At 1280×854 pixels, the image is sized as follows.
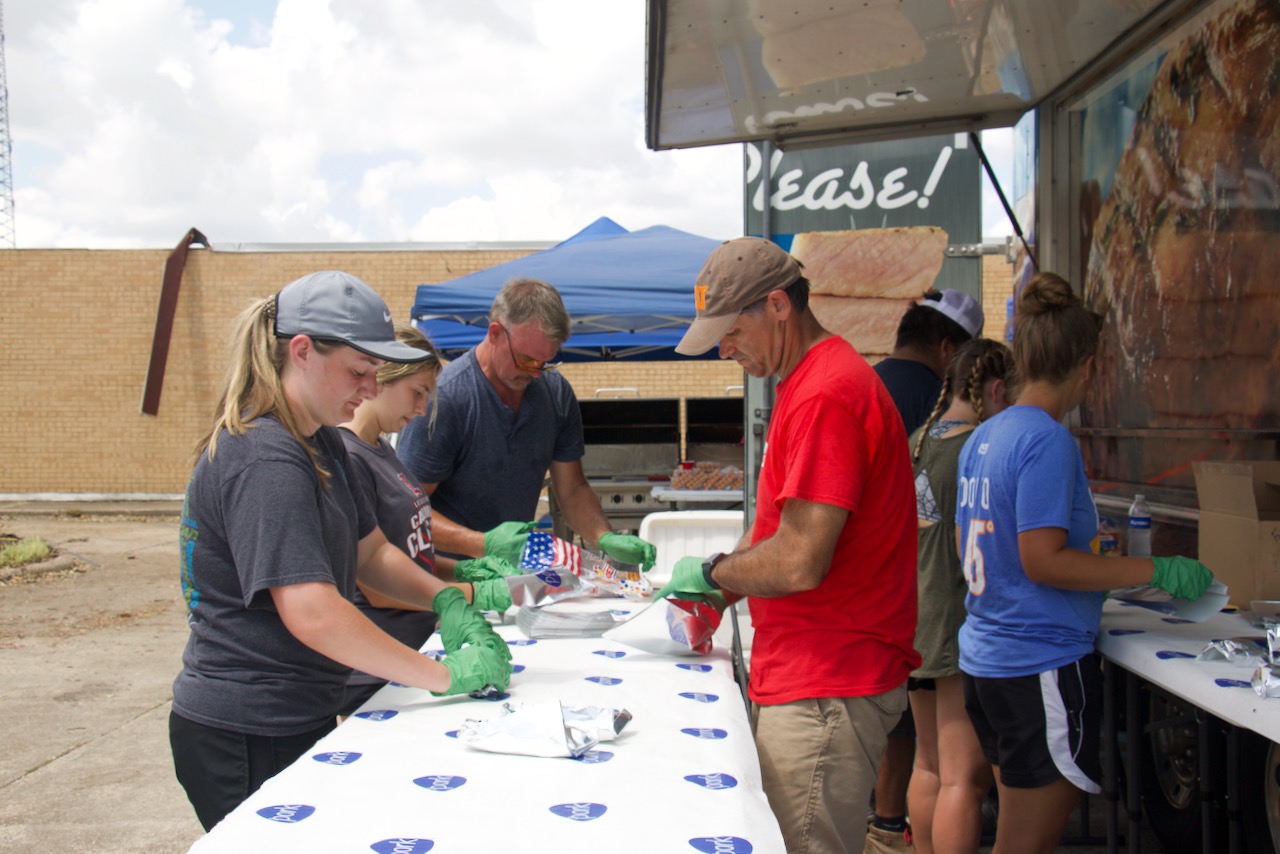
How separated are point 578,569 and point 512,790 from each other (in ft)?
4.86

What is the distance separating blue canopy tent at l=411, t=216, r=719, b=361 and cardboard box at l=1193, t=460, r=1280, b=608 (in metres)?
4.50

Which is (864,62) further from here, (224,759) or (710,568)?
(224,759)

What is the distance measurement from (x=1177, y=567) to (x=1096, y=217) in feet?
7.72

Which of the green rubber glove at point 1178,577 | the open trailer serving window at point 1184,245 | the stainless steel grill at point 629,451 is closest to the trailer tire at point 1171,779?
the open trailer serving window at point 1184,245

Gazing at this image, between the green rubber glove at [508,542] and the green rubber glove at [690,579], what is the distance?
0.79 meters

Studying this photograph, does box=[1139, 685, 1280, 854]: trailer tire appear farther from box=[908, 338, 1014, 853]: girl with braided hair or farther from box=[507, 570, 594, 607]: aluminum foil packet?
box=[507, 570, 594, 607]: aluminum foil packet

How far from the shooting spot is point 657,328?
767cm

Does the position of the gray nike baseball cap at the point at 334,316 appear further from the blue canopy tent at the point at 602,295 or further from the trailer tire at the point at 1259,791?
the blue canopy tent at the point at 602,295

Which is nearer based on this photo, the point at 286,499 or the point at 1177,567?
the point at 286,499

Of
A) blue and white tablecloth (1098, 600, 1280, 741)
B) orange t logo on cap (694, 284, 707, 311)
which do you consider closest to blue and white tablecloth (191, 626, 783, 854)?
orange t logo on cap (694, 284, 707, 311)

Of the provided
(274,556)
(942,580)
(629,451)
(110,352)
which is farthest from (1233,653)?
(110,352)

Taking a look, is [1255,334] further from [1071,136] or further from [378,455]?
[378,455]

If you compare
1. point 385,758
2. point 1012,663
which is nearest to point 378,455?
point 385,758

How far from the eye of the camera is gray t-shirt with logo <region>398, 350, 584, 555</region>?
3455 mm
